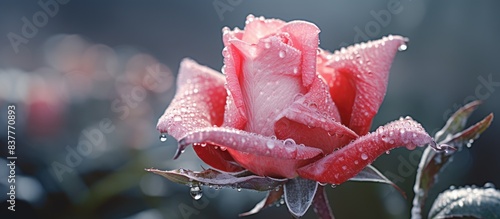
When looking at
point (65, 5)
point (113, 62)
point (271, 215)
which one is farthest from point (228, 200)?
point (65, 5)

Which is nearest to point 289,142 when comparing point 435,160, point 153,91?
point 435,160

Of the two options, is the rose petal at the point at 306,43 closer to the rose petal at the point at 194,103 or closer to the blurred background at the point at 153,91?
the rose petal at the point at 194,103

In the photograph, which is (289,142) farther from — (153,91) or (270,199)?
(153,91)

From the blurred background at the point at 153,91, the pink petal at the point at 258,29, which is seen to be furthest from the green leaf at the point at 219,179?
the blurred background at the point at 153,91

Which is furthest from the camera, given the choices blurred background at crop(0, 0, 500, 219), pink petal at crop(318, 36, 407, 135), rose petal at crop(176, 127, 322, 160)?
blurred background at crop(0, 0, 500, 219)

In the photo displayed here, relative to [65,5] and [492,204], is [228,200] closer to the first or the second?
[492,204]

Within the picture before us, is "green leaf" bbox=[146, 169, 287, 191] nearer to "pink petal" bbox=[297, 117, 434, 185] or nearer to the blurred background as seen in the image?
"pink petal" bbox=[297, 117, 434, 185]

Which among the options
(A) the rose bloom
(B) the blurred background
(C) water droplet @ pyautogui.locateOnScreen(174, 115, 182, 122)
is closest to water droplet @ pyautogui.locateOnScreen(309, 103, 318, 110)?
(A) the rose bloom
